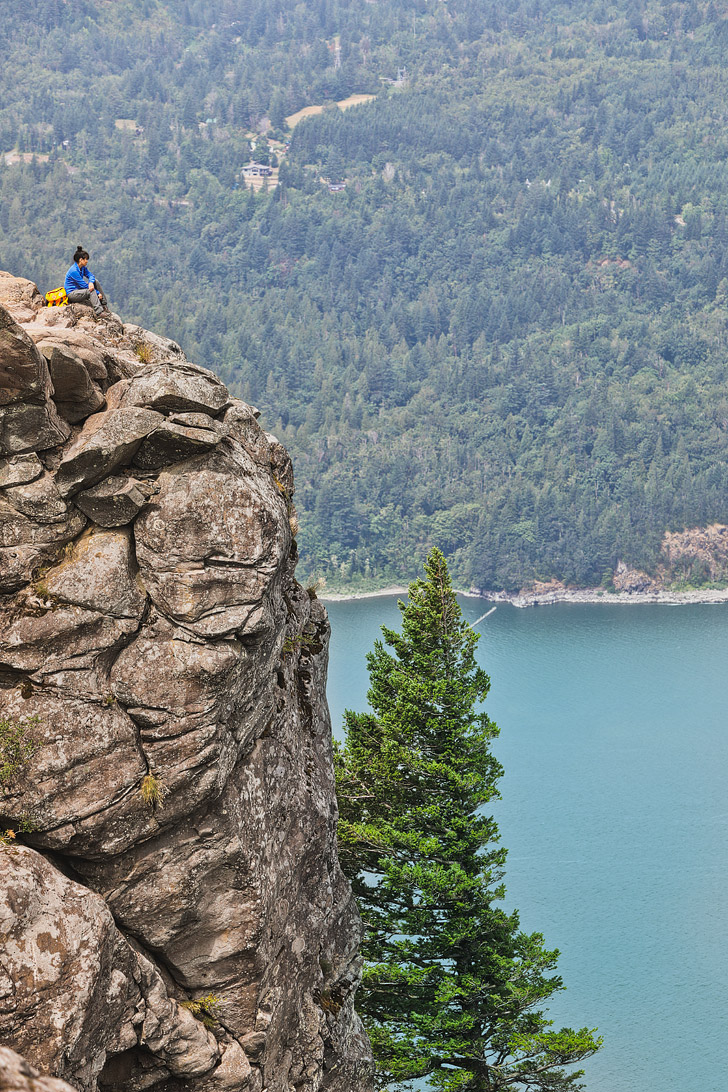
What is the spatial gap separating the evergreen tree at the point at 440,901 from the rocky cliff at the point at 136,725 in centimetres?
637

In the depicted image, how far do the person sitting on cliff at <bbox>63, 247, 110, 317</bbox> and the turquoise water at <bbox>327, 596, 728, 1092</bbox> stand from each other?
105 feet

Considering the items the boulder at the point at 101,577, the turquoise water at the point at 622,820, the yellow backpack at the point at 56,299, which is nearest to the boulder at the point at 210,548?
the boulder at the point at 101,577

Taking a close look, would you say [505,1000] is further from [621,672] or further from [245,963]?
[621,672]

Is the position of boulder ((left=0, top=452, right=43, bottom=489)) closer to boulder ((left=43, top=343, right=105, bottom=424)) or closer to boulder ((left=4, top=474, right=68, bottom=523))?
boulder ((left=4, top=474, right=68, bottom=523))

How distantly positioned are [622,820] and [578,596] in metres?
82.8

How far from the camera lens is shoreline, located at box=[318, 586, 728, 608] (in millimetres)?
137125

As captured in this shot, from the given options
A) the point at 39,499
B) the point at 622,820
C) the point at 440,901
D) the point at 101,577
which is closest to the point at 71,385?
the point at 39,499

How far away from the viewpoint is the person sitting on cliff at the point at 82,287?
11.7 meters

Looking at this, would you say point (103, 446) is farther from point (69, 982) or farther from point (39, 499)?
point (69, 982)

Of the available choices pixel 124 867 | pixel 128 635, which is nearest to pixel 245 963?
pixel 124 867

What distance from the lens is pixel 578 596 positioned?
14362cm

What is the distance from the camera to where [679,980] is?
43.9 m

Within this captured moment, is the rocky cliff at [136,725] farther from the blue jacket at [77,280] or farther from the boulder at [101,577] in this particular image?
the blue jacket at [77,280]

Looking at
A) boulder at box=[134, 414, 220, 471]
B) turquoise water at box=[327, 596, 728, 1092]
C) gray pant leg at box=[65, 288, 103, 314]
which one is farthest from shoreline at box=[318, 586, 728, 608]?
boulder at box=[134, 414, 220, 471]
